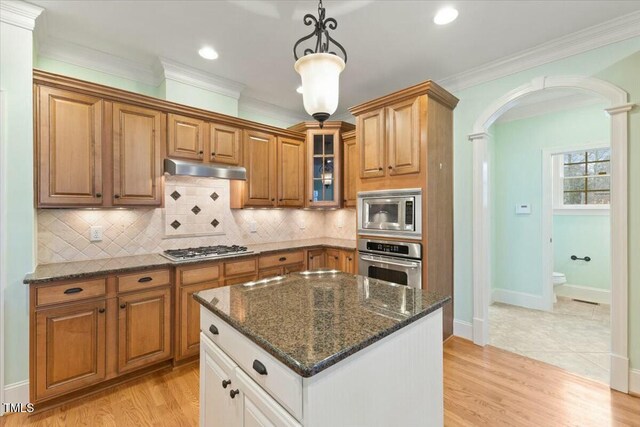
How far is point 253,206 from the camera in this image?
3.46 metres

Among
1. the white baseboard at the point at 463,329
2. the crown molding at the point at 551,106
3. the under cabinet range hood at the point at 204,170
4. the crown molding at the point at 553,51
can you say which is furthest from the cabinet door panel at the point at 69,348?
the crown molding at the point at 551,106

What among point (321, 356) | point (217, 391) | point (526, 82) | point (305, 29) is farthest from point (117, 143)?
point (526, 82)

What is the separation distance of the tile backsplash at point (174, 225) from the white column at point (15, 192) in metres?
0.35

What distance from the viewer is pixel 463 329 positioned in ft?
10.5

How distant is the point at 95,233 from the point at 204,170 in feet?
3.58

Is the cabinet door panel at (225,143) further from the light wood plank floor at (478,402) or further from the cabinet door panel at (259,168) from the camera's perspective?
the light wood plank floor at (478,402)

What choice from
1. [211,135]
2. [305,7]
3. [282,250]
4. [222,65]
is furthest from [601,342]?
[222,65]

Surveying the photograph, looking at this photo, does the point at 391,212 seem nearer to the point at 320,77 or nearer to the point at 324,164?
the point at 324,164

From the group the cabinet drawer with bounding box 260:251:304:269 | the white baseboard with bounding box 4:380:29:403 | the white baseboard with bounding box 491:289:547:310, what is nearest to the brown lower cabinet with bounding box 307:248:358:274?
the cabinet drawer with bounding box 260:251:304:269

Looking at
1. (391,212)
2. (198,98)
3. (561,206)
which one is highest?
(198,98)

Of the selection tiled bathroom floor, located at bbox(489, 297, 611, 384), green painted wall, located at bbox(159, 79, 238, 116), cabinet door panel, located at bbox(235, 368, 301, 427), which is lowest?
tiled bathroom floor, located at bbox(489, 297, 611, 384)

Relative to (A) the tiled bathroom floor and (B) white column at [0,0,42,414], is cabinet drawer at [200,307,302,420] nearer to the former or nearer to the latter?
(B) white column at [0,0,42,414]

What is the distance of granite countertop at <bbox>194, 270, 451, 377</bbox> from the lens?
36.9 inches

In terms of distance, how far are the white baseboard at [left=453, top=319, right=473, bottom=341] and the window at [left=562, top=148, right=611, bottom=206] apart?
305 centimetres
